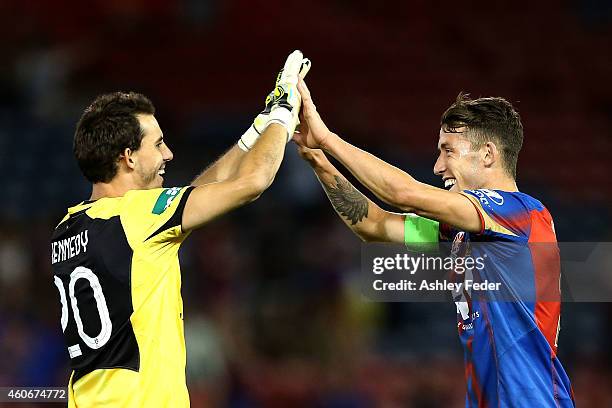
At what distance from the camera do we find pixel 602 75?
48.5ft

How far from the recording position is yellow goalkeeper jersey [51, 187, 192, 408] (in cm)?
407

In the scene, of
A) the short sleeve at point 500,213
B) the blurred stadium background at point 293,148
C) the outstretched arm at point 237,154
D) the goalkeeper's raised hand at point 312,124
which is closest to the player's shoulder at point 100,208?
the outstretched arm at point 237,154

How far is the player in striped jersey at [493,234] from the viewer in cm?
437

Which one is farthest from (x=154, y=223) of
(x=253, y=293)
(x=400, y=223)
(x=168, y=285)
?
(x=253, y=293)

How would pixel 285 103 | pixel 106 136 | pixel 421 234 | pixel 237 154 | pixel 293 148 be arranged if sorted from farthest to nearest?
pixel 293 148 → pixel 421 234 → pixel 237 154 → pixel 285 103 → pixel 106 136

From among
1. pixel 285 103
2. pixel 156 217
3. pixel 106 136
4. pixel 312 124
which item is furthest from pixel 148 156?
pixel 312 124

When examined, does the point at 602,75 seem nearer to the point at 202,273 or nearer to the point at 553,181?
the point at 553,181

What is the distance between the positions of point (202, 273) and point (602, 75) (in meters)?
7.96

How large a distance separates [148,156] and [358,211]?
128 cm

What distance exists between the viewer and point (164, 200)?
414 cm

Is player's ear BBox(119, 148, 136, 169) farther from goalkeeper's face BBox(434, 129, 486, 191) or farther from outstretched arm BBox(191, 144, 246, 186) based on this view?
goalkeeper's face BBox(434, 129, 486, 191)

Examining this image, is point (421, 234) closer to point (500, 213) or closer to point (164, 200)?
point (500, 213)

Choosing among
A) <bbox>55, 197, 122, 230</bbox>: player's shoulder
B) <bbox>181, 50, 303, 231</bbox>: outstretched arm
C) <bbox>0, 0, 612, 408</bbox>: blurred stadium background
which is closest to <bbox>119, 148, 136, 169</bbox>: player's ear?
<bbox>55, 197, 122, 230</bbox>: player's shoulder

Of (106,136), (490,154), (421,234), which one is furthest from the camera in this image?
(421,234)
